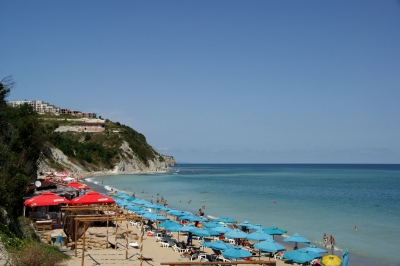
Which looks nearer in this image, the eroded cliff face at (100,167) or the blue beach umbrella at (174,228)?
the blue beach umbrella at (174,228)

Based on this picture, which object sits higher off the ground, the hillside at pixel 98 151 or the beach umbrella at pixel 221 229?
the hillside at pixel 98 151

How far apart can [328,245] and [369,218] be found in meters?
14.4

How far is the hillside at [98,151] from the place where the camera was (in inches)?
3262

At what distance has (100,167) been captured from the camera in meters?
96.9

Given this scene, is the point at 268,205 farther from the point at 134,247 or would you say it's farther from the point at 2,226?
the point at 2,226

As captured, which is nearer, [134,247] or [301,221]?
[134,247]

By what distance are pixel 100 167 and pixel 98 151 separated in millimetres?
6143

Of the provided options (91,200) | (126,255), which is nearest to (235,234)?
(126,255)

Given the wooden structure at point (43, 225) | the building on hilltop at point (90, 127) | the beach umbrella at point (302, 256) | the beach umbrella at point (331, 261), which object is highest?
the building on hilltop at point (90, 127)

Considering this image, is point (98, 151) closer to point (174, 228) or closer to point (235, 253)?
point (174, 228)

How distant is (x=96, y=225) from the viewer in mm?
20516

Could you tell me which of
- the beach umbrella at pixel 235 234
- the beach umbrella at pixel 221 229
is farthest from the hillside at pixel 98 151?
the beach umbrella at pixel 235 234

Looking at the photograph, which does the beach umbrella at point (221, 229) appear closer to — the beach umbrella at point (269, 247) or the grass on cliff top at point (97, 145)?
the beach umbrella at point (269, 247)

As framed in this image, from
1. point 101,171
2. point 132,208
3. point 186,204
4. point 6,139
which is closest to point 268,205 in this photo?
point 186,204
